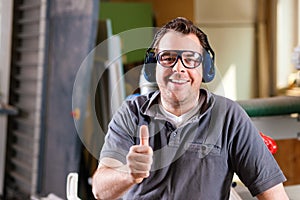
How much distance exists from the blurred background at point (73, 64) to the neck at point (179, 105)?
112 cm

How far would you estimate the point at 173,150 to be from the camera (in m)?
0.81

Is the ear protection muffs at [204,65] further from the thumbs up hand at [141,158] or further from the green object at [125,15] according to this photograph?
the green object at [125,15]

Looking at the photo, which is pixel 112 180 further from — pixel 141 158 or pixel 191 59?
pixel 191 59

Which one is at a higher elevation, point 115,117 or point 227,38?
point 227,38

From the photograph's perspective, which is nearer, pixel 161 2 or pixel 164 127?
pixel 164 127

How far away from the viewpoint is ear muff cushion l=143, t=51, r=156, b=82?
811 mm

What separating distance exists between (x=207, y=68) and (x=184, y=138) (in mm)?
117

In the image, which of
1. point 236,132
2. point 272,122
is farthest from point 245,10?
point 236,132

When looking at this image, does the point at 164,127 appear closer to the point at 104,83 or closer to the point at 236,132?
the point at 236,132

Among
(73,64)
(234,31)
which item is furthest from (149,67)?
(234,31)

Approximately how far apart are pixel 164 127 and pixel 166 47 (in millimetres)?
128

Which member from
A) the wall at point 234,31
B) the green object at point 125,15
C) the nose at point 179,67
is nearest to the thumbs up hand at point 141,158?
the nose at point 179,67

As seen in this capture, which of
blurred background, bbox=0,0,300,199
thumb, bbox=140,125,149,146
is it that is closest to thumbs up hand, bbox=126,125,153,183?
thumb, bbox=140,125,149,146

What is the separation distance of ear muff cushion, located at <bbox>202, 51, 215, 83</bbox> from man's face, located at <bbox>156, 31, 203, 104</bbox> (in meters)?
0.01
